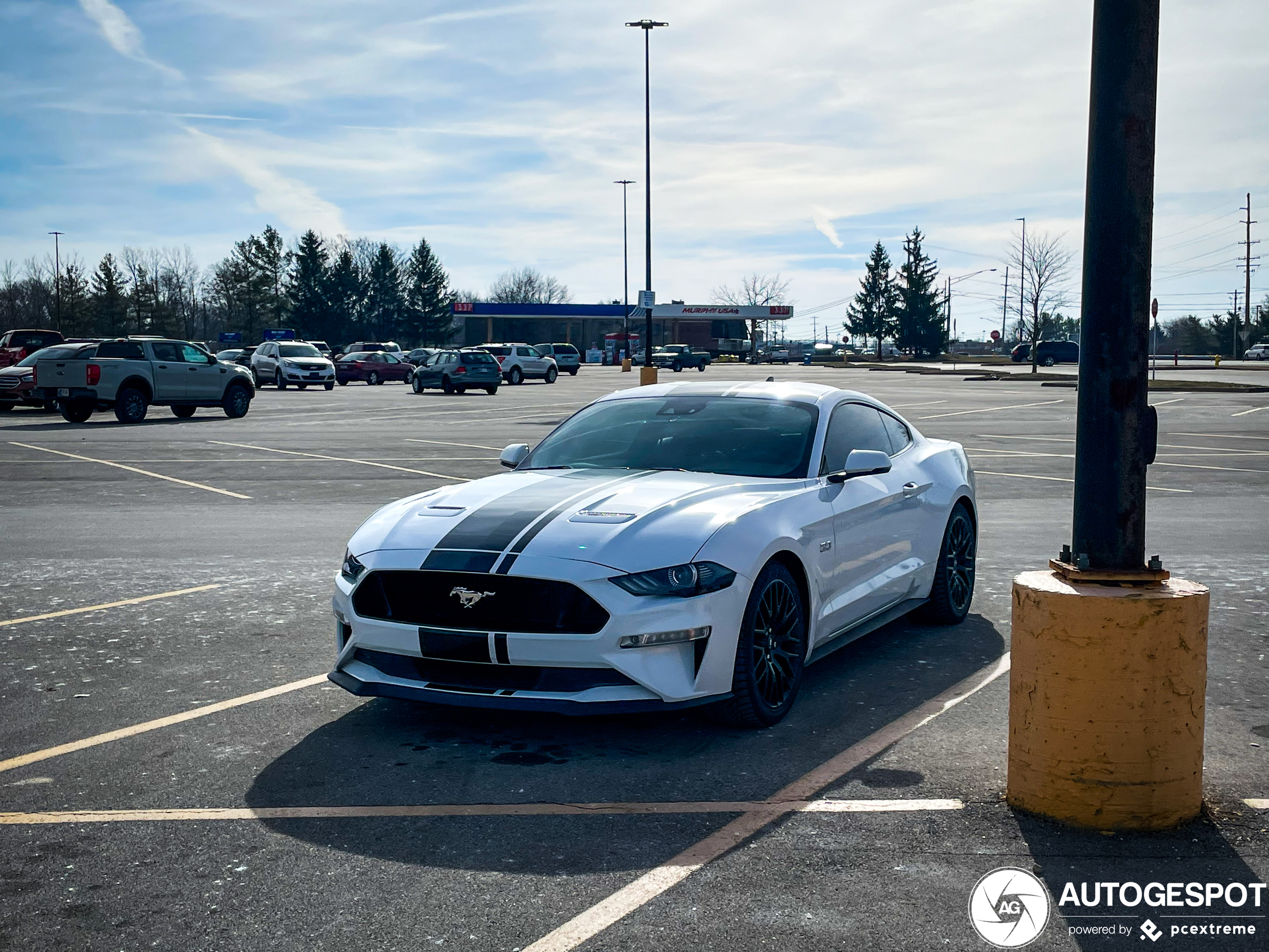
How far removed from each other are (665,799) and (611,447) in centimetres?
256

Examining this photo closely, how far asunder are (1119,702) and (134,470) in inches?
590

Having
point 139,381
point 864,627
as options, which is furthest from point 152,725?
point 139,381

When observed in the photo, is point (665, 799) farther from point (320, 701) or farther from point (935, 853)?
point (320, 701)

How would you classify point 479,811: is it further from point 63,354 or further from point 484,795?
point 63,354

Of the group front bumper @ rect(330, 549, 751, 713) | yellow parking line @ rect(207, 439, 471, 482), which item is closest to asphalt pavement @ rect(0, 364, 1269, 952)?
front bumper @ rect(330, 549, 751, 713)

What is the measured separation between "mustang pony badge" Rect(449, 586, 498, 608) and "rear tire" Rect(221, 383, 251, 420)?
24.9 meters

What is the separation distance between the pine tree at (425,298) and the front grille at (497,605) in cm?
11543

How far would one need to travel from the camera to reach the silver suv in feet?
159

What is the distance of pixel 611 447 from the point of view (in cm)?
668

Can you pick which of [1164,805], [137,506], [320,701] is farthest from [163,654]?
[137,506]

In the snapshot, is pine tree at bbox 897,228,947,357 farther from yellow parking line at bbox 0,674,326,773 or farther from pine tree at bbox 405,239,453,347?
yellow parking line at bbox 0,674,326,773

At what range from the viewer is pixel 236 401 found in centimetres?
2869

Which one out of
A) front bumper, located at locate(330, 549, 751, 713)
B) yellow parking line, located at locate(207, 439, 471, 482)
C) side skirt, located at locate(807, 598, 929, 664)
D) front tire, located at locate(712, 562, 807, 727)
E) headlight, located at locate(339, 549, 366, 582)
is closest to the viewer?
front bumper, located at locate(330, 549, 751, 713)

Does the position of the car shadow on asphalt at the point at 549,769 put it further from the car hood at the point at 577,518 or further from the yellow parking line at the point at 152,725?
the car hood at the point at 577,518
